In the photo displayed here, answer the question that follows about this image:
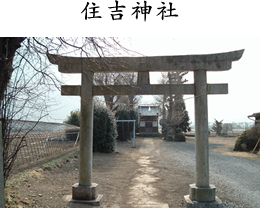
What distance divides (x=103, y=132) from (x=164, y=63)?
9112 millimetres

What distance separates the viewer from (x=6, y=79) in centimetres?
387

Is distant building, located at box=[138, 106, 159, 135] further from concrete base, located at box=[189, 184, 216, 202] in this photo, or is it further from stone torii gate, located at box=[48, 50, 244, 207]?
concrete base, located at box=[189, 184, 216, 202]

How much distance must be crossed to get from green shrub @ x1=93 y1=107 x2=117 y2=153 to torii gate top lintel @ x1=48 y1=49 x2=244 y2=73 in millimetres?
8554

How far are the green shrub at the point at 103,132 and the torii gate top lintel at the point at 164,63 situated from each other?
337 inches

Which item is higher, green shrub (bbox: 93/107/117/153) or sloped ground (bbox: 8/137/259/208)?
green shrub (bbox: 93/107/117/153)

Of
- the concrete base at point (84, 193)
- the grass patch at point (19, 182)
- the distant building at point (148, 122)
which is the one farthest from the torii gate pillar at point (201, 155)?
the distant building at point (148, 122)

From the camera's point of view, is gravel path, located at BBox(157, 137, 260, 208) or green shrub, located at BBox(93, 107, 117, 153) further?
green shrub, located at BBox(93, 107, 117, 153)

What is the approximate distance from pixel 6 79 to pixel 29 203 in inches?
111

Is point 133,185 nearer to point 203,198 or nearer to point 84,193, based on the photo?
point 84,193

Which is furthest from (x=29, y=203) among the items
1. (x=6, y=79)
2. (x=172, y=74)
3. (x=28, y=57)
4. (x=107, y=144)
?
(x=172, y=74)

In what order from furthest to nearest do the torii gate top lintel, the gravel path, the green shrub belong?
the green shrub
the gravel path
the torii gate top lintel

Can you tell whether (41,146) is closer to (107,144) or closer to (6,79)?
(107,144)

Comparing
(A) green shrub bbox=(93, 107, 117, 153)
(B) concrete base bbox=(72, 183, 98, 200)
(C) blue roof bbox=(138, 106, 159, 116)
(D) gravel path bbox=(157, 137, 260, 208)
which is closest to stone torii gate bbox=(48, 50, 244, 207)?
(B) concrete base bbox=(72, 183, 98, 200)

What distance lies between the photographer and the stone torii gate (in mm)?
5387
